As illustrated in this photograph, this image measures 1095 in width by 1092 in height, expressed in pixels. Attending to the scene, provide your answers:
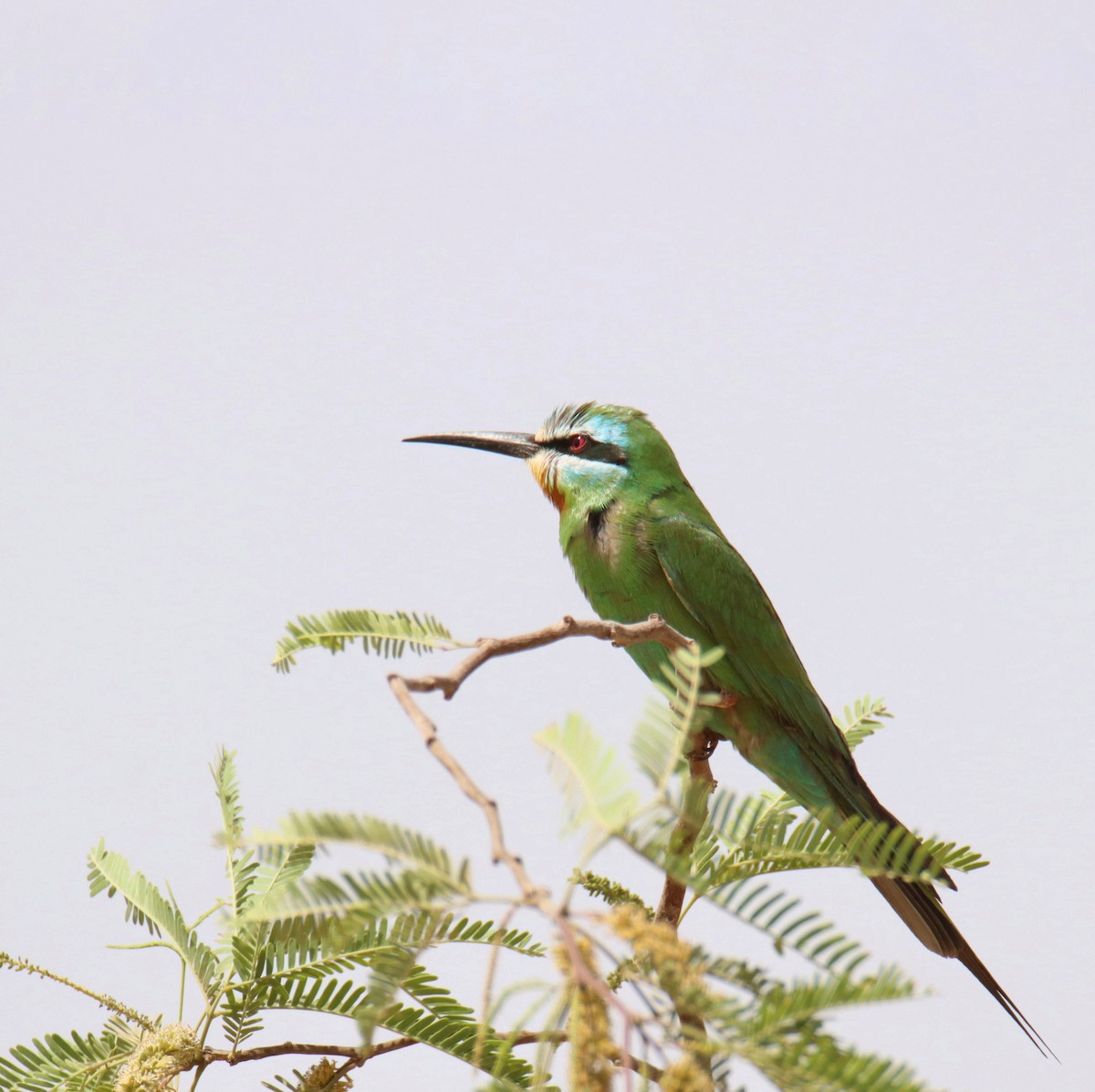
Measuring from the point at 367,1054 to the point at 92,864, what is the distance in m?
0.60

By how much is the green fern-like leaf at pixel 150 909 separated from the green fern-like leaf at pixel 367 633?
59 cm

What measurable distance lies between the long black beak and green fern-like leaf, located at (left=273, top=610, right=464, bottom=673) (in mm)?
2256

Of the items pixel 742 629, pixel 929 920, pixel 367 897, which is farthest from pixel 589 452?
pixel 367 897

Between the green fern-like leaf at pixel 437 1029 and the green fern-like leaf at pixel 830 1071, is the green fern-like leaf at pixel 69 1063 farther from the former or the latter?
the green fern-like leaf at pixel 830 1071

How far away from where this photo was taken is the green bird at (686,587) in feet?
10.1

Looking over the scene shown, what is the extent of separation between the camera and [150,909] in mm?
1832

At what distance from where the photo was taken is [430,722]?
961mm

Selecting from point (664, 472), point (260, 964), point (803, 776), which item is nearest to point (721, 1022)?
point (260, 964)

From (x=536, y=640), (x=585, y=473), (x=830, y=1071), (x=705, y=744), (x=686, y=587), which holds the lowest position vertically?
(x=830, y=1071)

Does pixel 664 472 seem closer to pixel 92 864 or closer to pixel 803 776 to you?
pixel 803 776

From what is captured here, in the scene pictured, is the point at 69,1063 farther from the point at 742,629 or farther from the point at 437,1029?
the point at 742,629

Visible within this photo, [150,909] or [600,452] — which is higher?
[600,452]

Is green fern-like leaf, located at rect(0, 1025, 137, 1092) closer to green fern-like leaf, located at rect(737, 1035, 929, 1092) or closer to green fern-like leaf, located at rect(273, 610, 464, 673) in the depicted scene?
green fern-like leaf, located at rect(273, 610, 464, 673)

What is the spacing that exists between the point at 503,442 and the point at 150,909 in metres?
2.15
